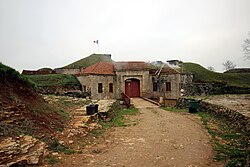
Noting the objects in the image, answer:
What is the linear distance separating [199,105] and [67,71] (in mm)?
20586

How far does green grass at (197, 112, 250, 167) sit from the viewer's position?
526cm

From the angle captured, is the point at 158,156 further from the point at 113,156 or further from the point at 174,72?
the point at 174,72

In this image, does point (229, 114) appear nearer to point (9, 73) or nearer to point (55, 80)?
point (9, 73)

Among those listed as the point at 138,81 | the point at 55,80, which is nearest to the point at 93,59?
the point at 138,81

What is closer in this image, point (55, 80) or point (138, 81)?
point (55, 80)

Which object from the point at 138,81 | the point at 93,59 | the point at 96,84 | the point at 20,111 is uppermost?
the point at 93,59

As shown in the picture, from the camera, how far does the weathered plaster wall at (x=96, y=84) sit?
2238 centimetres

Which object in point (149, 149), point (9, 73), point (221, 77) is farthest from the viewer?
point (221, 77)

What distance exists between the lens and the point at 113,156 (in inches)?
225

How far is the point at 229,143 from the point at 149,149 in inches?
113

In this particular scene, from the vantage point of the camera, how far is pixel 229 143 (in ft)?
22.5

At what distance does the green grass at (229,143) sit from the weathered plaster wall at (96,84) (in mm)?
14473

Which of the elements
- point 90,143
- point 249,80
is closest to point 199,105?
point 90,143

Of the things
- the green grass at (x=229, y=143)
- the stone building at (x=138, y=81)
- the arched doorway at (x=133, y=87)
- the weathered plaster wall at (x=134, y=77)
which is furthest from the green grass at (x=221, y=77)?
the green grass at (x=229, y=143)
